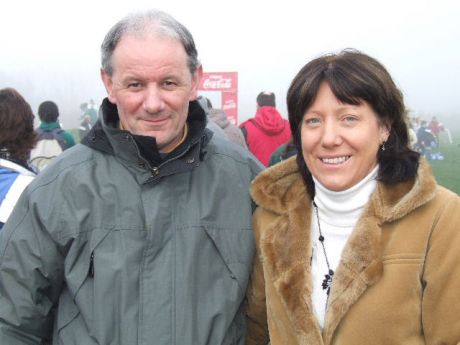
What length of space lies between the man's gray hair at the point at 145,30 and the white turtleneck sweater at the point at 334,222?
2.26 ft

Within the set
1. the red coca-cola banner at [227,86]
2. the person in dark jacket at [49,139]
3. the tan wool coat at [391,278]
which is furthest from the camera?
the red coca-cola banner at [227,86]

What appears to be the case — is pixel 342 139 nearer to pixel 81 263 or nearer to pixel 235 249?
pixel 235 249

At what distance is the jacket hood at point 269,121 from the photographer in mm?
6219

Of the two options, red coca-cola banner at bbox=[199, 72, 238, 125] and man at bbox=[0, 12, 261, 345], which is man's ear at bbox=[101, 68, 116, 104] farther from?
red coca-cola banner at bbox=[199, 72, 238, 125]

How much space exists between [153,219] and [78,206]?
26 cm

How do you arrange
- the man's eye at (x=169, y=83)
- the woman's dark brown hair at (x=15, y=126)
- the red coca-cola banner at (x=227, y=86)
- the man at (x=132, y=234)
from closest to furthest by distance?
the man at (x=132, y=234) < the man's eye at (x=169, y=83) < the woman's dark brown hair at (x=15, y=126) < the red coca-cola banner at (x=227, y=86)

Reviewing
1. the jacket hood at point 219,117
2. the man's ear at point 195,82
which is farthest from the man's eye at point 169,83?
the jacket hood at point 219,117

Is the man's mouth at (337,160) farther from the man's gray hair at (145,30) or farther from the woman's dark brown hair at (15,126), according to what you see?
the woman's dark brown hair at (15,126)

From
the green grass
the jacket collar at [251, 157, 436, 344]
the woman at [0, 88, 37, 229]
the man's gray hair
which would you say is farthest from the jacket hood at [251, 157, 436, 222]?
the green grass

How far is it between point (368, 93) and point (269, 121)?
449 centimetres

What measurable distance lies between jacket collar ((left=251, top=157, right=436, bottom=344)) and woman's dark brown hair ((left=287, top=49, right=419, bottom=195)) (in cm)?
6

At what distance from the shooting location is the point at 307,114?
1874mm

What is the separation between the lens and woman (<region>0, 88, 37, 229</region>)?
2967 mm

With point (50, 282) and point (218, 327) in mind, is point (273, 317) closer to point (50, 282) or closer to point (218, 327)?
point (218, 327)
